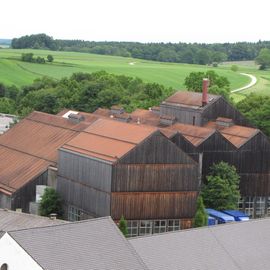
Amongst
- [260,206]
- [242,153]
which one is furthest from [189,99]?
[260,206]

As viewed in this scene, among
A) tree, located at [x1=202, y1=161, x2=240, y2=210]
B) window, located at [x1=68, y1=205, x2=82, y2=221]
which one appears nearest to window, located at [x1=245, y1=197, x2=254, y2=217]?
tree, located at [x1=202, y1=161, x2=240, y2=210]

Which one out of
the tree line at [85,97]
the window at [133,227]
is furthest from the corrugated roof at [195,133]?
the tree line at [85,97]

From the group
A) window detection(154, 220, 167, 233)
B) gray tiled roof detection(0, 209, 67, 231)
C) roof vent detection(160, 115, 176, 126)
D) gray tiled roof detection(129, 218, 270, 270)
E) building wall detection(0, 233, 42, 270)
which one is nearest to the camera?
building wall detection(0, 233, 42, 270)

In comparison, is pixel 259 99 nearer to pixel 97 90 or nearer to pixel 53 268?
pixel 97 90

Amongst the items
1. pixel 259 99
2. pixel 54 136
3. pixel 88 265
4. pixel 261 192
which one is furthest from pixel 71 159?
pixel 259 99

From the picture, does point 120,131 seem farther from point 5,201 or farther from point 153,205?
point 5,201

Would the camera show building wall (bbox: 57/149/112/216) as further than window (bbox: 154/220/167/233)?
No

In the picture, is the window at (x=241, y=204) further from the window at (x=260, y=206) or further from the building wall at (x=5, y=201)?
the building wall at (x=5, y=201)

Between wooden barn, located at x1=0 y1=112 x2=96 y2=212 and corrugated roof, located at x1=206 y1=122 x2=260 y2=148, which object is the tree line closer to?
wooden barn, located at x1=0 y1=112 x2=96 y2=212
